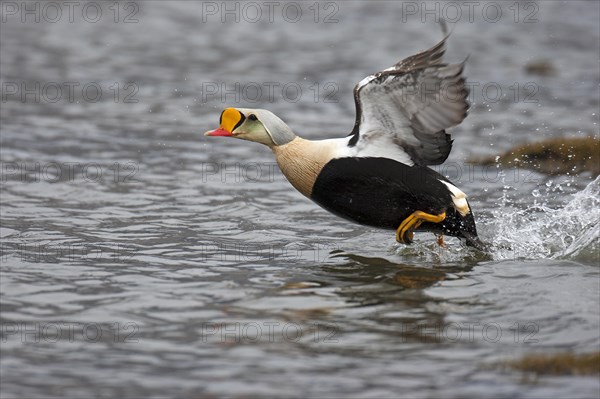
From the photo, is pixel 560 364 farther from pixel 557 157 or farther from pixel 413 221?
pixel 557 157

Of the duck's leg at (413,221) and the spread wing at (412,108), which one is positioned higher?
the spread wing at (412,108)

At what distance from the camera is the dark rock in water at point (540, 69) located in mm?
20938

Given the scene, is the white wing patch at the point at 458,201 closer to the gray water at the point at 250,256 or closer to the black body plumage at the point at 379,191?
the black body plumage at the point at 379,191

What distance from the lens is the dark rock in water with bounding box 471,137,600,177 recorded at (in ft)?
43.3

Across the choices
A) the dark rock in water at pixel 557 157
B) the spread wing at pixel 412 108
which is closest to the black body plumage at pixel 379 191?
the spread wing at pixel 412 108

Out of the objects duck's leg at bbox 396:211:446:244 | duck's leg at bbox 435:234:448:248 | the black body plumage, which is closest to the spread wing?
the black body plumage

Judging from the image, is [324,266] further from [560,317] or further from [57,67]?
[57,67]

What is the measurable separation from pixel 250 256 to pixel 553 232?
262cm

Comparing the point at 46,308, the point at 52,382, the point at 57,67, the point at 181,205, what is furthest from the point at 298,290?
the point at 57,67

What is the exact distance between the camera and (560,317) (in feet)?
24.7

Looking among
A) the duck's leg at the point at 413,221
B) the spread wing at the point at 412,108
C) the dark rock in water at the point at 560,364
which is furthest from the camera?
the duck's leg at the point at 413,221

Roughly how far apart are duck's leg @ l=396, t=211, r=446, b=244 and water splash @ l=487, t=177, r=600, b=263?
73cm

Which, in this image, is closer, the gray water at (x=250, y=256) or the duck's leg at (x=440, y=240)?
the gray water at (x=250, y=256)

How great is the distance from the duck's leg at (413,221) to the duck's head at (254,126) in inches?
45.8
